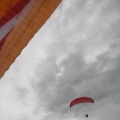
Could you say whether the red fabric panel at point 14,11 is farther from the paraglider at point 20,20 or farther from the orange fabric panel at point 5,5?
the orange fabric panel at point 5,5

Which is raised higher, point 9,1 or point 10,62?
point 10,62

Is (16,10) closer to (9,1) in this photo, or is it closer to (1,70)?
(9,1)

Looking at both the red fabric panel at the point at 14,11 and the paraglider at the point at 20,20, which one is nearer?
the paraglider at the point at 20,20

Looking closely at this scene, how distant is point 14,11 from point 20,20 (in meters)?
0.55

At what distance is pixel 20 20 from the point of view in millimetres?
11516

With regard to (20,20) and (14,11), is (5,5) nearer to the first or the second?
(14,11)

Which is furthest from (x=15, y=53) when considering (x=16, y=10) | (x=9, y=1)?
(x=9, y=1)

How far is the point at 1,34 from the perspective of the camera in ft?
38.2

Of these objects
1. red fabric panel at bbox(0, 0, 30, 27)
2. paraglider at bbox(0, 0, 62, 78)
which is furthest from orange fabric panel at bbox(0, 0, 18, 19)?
red fabric panel at bbox(0, 0, 30, 27)

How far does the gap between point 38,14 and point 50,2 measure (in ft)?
3.24

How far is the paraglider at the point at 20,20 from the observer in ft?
34.8

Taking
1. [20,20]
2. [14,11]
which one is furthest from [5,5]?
[20,20]

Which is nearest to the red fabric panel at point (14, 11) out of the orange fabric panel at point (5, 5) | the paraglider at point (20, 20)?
the paraglider at point (20, 20)

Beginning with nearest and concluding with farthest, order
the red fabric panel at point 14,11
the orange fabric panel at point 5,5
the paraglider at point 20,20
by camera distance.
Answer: the orange fabric panel at point 5,5, the paraglider at point 20,20, the red fabric panel at point 14,11
